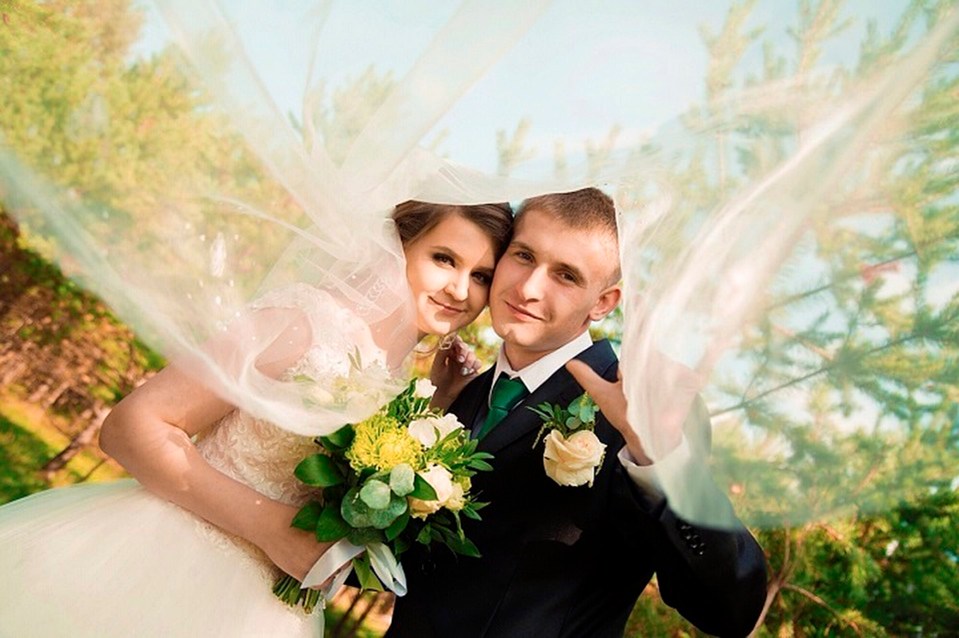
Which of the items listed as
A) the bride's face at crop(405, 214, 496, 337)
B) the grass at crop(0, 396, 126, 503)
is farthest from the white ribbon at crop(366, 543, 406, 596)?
the grass at crop(0, 396, 126, 503)

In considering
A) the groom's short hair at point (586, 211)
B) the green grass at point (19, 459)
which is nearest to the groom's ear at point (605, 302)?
the groom's short hair at point (586, 211)

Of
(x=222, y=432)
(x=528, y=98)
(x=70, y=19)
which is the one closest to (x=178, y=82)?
(x=70, y=19)

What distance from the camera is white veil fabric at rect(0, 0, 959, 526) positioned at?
170 centimetres

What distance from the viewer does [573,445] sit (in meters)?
2.54

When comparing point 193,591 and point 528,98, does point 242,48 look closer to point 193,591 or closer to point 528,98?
point 528,98

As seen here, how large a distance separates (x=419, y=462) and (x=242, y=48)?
1.19 m

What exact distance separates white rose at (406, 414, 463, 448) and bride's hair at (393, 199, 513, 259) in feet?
2.22

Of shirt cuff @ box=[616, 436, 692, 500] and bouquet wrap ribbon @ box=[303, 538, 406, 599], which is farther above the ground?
bouquet wrap ribbon @ box=[303, 538, 406, 599]

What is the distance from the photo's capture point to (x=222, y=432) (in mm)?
2777

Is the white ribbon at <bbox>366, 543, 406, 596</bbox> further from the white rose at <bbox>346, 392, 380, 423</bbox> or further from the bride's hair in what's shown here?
the bride's hair

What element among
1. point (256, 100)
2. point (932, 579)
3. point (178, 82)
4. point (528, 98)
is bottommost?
point (932, 579)

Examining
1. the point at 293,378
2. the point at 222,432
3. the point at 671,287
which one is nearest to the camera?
the point at 671,287

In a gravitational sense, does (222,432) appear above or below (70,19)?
below

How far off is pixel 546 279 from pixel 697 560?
102 cm
